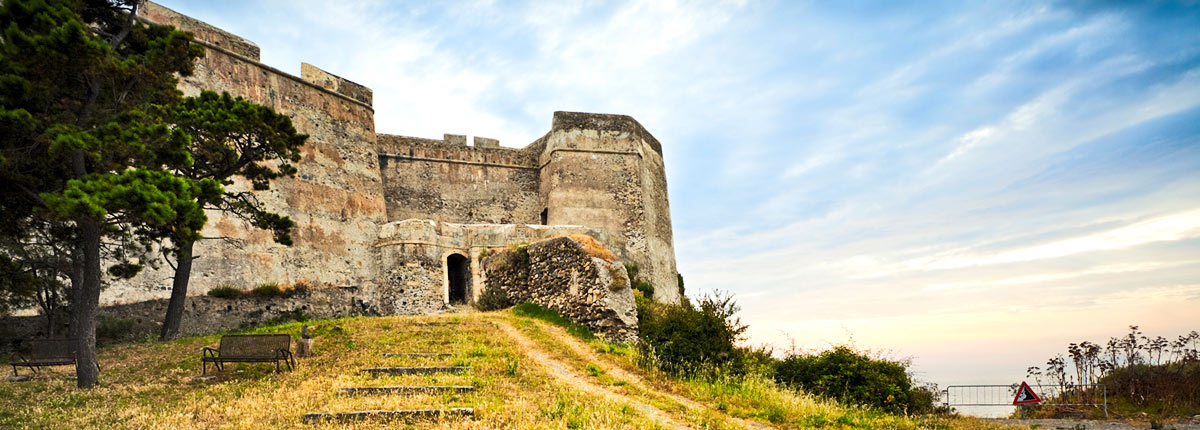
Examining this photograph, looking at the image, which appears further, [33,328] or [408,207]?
[408,207]

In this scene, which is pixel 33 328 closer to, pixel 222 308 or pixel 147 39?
pixel 222 308

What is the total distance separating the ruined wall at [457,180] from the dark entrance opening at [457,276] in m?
6.24

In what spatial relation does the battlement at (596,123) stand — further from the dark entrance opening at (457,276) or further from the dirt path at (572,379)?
the dirt path at (572,379)

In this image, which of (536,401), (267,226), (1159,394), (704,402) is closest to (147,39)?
(267,226)

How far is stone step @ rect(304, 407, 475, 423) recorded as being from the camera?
760 centimetres

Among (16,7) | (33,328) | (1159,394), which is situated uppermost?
(16,7)

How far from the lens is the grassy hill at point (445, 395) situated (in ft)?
26.7

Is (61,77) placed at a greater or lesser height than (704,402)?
greater

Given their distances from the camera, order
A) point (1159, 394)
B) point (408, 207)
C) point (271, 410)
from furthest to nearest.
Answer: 1. point (408, 207)
2. point (1159, 394)
3. point (271, 410)

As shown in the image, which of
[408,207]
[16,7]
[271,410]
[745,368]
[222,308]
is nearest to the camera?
[271,410]

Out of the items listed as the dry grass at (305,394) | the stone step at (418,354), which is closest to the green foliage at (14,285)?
the dry grass at (305,394)

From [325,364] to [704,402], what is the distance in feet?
20.3

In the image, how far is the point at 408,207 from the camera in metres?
29.9

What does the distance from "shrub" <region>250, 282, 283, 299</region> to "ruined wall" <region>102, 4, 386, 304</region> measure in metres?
0.25
